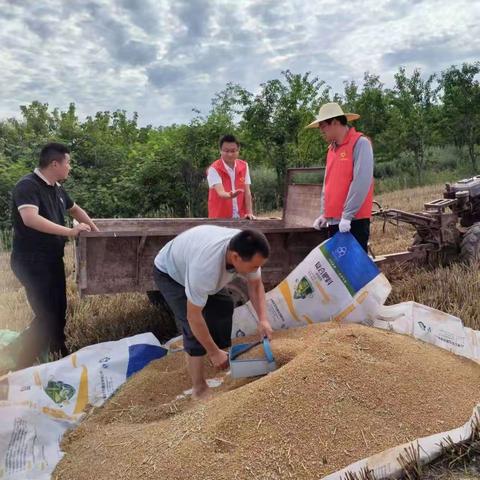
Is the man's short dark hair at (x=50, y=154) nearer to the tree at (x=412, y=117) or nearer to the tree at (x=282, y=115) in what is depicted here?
the tree at (x=282, y=115)

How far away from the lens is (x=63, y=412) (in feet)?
10.4

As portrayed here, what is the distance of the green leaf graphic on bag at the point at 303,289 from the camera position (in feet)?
12.5

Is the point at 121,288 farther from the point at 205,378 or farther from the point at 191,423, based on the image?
the point at 191,423

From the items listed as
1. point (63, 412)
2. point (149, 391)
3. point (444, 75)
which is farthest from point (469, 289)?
point (444, 75)

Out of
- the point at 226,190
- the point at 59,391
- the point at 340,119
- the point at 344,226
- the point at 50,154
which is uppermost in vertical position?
the point at 340,119

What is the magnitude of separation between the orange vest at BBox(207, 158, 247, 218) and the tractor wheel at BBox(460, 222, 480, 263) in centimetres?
245

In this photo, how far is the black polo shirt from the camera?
12.2ft

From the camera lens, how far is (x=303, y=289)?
12.6 feet

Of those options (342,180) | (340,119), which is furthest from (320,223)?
(340,119)

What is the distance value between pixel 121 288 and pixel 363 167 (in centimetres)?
213

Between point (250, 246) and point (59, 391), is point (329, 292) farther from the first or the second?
point (59, 391)

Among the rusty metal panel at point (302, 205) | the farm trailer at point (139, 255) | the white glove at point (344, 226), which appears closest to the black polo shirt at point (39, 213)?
the farm trailer at point (139, 255)

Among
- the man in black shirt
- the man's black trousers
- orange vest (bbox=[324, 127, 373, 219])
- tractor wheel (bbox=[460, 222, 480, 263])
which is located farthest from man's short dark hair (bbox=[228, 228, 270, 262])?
tractor wheel (bbox=[460, 222, 480, 263])

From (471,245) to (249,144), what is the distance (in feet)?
36.8
